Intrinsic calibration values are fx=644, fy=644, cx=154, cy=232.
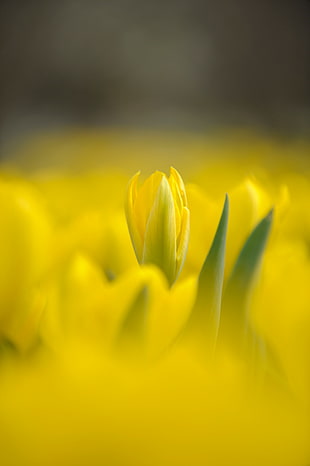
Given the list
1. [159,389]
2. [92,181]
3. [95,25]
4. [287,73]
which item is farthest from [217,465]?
[95,25]

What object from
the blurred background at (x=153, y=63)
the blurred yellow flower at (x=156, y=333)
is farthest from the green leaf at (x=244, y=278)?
the blurred background at (x=153, y=63)

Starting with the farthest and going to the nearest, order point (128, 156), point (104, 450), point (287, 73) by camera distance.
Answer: point (287, 73)
point (128, 156)
point (104, 450)

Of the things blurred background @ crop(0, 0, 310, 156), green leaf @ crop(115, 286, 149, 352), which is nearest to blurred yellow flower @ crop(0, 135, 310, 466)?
green leaf @ crop(115, 286, 149, 352)

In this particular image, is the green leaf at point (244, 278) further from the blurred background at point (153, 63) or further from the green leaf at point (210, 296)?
the blurred background at point (153, 63)

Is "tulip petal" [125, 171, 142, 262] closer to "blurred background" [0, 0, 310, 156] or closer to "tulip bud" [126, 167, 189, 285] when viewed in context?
"tulip bud" [126, 167, 189, 285]

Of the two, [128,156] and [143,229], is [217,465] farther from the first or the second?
[128,156]

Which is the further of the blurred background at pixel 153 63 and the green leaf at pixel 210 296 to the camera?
the blurred background at pixel 153 63
